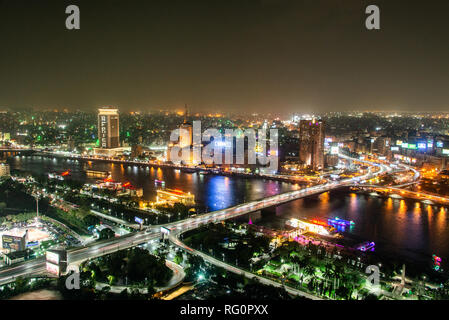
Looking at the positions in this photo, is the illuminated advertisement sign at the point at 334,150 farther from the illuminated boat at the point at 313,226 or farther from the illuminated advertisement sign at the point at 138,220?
the illuminated advertisement sign at the point at 138,220

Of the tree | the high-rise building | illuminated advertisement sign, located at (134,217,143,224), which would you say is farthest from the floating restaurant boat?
the high-rise building

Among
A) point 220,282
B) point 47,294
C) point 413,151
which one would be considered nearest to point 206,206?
point 220,282

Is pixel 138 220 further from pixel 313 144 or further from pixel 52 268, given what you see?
pixel 313 144

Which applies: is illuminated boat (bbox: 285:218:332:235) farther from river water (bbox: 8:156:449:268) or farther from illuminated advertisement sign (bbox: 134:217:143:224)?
illuminated advertisement sign (bbox: 134:217:143:224)

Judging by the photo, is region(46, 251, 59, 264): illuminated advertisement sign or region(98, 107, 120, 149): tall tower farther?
region(98, 107, 120, 149): tall tower

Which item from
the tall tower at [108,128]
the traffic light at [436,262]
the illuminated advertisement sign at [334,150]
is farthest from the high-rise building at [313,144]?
the tall tower at [108,128]

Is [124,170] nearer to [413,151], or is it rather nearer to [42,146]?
[42,146]
